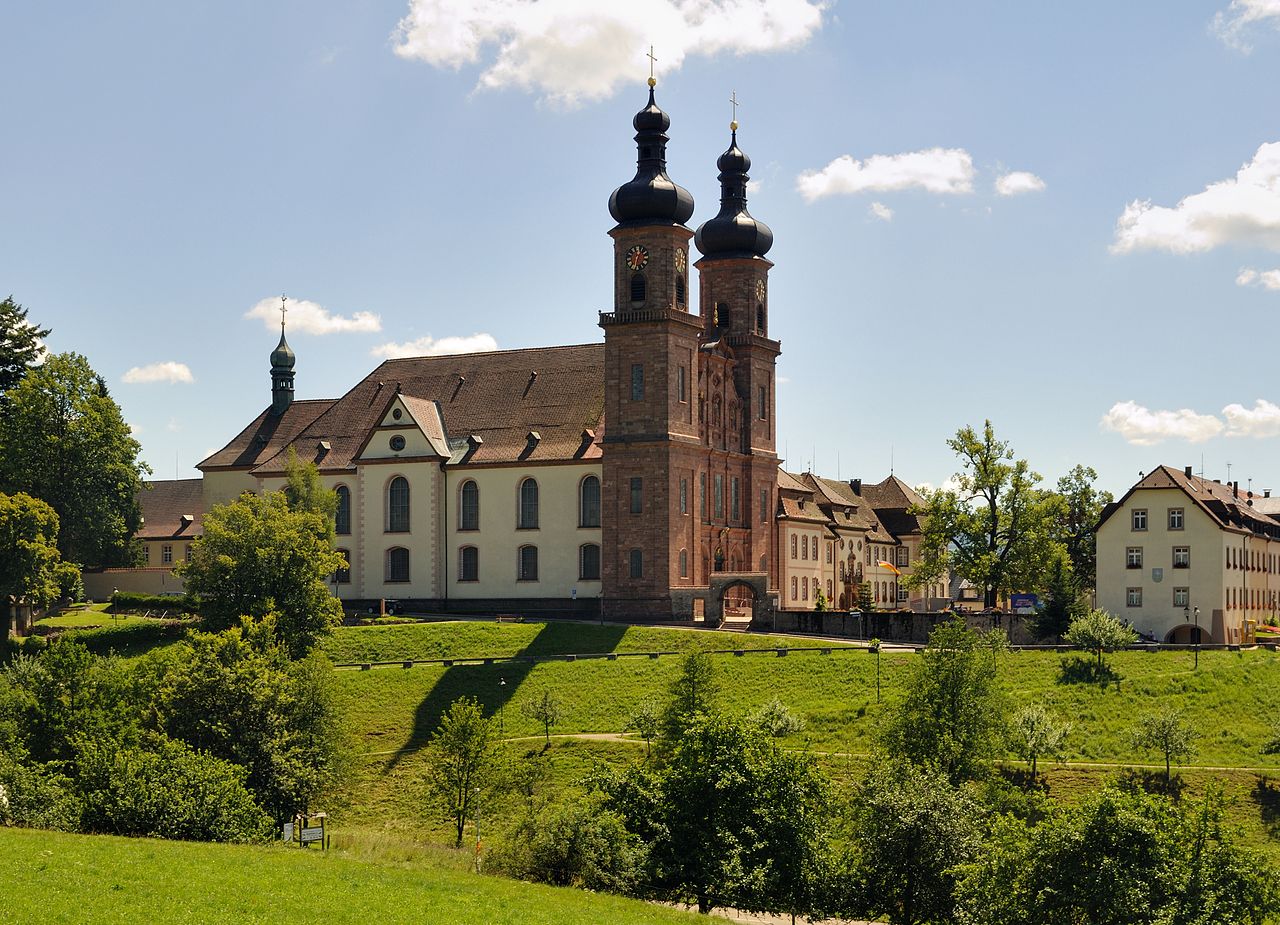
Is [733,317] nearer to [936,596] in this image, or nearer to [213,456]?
[213,456]

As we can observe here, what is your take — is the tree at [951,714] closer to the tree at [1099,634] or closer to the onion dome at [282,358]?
the tree at [1099,634]

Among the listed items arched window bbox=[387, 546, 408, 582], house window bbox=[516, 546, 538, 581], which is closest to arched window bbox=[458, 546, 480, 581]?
house window bbox=[516, 546, 538, 581]

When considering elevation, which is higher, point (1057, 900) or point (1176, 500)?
point (1176, 500)

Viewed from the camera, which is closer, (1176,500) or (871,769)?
(871,769)

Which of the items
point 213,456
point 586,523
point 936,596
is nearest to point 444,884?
point 586,523

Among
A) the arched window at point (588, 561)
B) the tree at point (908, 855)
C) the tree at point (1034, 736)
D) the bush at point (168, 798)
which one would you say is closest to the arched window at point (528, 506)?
the arched window at point (588, 561)

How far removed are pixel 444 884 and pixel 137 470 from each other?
58415 mm

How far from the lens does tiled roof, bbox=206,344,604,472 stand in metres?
84.4

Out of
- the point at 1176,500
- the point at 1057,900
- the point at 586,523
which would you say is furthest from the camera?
the point at 586,523

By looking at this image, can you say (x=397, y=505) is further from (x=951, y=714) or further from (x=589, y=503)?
(x=951, y=714)

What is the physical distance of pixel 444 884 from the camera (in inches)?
1399

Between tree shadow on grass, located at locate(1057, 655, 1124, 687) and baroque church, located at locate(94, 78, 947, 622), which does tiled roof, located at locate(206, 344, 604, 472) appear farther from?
tree shadow on grass, located at locate(1057, 655, 1124, 687)

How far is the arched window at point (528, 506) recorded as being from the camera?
83562 millimetres

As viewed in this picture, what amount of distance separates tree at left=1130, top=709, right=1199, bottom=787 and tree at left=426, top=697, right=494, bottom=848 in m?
21.0
